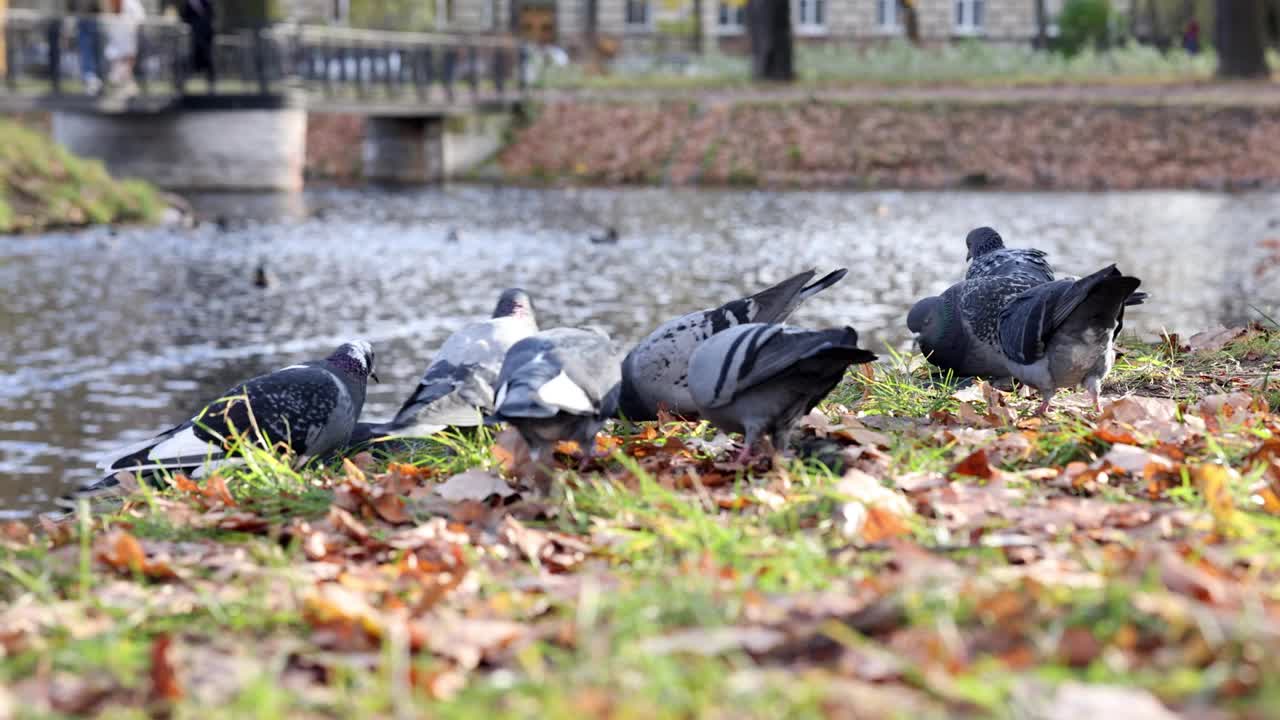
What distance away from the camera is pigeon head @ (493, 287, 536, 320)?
693 cm

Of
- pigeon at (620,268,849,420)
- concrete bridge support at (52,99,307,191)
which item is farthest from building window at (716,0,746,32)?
pigeon at (620,268,849,420)

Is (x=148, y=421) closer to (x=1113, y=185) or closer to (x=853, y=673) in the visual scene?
(x=853, y=673)

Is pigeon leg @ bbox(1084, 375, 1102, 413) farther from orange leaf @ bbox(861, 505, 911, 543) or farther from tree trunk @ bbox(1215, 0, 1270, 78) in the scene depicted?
tree trunk @ bbox(1215, 0, 1270, 78)

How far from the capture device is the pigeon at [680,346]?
553cm

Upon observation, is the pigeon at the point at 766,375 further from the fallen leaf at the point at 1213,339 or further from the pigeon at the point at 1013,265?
the fallen leaf at the point at 1213,339

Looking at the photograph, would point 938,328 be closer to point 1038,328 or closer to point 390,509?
point 1038,328

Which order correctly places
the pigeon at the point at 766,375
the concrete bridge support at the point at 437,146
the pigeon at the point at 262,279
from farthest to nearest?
1. the concrete bridge support at the point at 437,146
2. the pigeon at the point at 262,279
3. the pigeon at the point at 766,375

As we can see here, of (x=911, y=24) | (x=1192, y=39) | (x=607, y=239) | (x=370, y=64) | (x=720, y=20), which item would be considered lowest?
(x=607, y=239)

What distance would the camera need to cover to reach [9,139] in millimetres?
23547

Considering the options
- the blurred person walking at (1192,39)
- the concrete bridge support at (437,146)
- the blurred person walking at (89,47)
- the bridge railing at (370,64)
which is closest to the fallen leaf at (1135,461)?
the blurred person walking at (89,47)

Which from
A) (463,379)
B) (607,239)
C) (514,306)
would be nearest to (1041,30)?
Result: (607,239)

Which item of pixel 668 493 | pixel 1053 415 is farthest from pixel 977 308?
pixel 668 493

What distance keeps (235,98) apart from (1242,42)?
850 inches

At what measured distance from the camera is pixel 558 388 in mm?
4367
